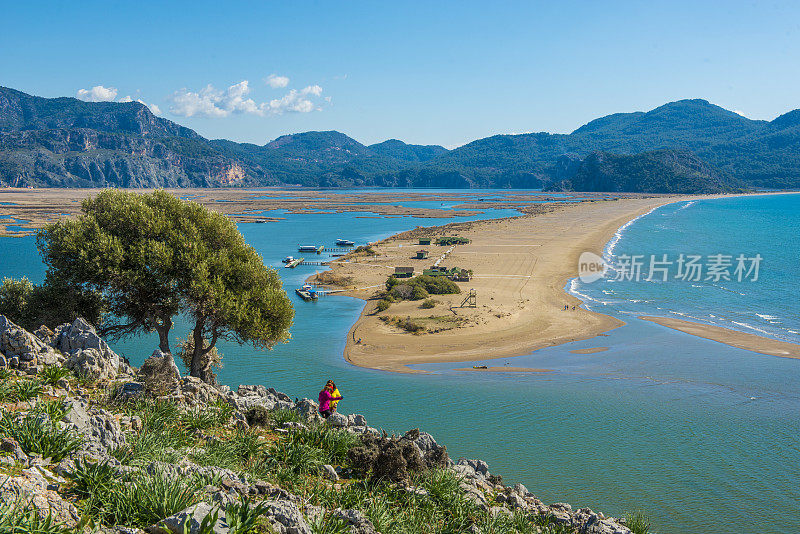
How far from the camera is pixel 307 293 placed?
5200 cm

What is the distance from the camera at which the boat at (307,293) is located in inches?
2022

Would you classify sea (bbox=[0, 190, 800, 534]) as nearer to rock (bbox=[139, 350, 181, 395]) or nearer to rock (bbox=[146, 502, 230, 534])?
rock (bbox=[139, 350, 181, 395])

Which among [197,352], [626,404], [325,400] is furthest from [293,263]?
[325,400]

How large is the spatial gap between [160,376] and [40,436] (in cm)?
526

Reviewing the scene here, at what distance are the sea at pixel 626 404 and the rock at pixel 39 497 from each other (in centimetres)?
1542

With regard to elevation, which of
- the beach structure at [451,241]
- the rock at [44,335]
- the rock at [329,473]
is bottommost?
the beach structure at [451,241]

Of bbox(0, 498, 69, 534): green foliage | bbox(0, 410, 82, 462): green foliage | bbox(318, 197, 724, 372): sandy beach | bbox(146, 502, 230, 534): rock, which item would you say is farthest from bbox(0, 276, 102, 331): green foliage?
bbox(318, 197, 724, 372): sandy beach

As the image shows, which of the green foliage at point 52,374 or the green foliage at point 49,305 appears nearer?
the green foliage at point 52,374

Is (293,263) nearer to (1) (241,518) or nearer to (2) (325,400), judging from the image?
(2) (325,400)

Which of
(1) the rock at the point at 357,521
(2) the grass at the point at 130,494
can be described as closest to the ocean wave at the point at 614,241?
(1) the rock at the point at 357,521

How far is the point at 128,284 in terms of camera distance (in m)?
20.0

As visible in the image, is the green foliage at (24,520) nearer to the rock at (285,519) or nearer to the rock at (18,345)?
the rock at (285,519)

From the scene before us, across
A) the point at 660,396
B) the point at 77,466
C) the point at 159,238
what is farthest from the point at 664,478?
the point at 159,238

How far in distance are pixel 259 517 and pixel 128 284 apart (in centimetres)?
1518
